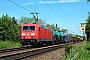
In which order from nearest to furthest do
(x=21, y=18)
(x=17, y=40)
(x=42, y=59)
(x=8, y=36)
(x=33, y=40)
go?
(x=42, y=59)
(x=33, y=40)
(x=8, y=36)
(x=17, y=40)
(x=21, y=18)

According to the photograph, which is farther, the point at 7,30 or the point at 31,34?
the point at 7,30

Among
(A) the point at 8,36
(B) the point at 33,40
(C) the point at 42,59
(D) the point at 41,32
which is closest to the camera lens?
(C) the point at 42,59

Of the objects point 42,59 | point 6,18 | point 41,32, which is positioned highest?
point 6,18

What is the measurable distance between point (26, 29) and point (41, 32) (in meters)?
2.18

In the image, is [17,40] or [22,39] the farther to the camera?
[17,40]

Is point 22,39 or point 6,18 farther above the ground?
point 6,18

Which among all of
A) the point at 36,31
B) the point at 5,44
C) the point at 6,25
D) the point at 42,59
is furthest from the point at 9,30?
the point at 42,59

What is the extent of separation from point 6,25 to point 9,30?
3.21 feet

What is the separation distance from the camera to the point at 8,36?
133 ft

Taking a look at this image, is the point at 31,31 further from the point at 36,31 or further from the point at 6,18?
the point at 6,18

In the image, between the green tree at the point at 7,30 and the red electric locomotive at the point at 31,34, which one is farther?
the green tree at the point at 7,30

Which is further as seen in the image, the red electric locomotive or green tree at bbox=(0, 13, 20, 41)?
green tree at bbox=(0, 13, 20, 41)

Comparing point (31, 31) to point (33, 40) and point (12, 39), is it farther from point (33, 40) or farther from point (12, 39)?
point (12, 39)

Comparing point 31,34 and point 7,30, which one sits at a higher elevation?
point 7,30
